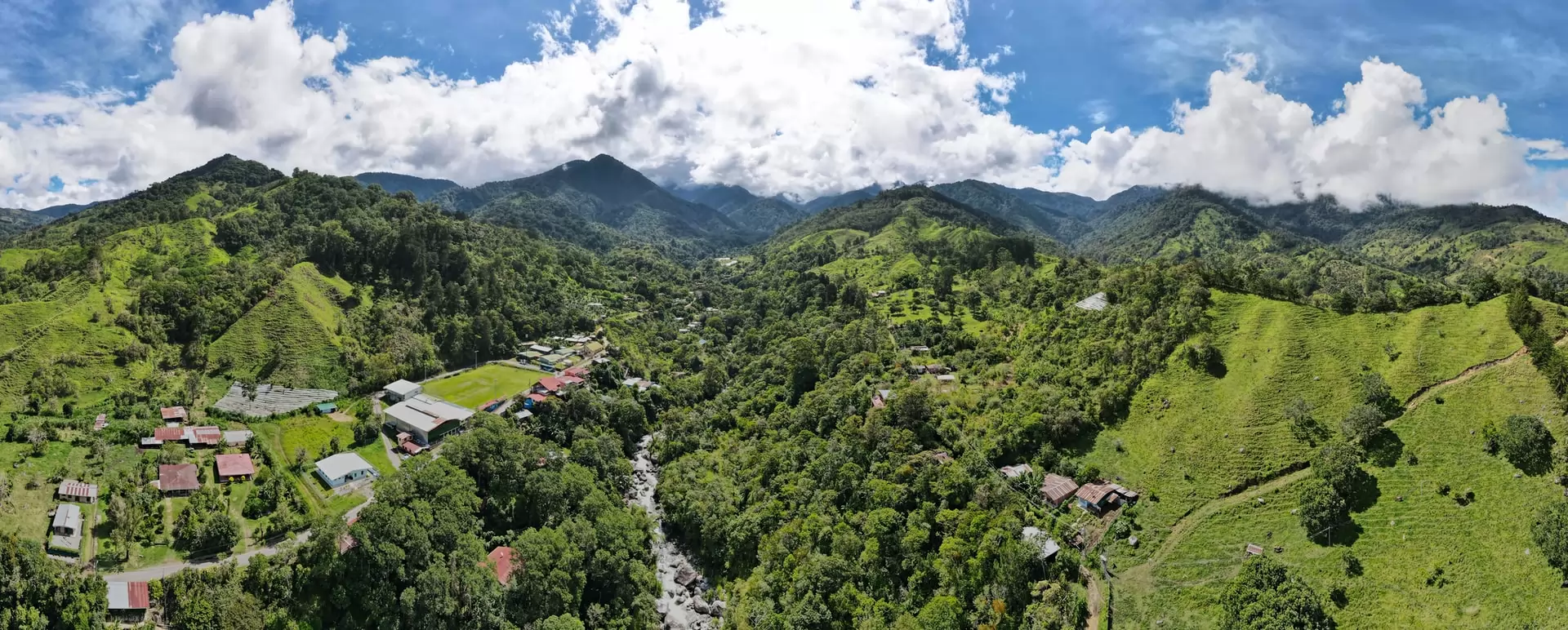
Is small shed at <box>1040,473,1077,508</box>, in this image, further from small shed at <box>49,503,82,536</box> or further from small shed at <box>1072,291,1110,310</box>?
small shed at <box>49,503,82,536</box>

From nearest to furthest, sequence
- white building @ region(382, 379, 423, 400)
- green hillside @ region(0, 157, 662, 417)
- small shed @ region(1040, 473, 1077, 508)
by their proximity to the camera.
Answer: small shed @ region(1040, 473, 1077, 508) → green hillside @ region(0, 157, 662, 417) → white building @ region(382, 379, 423, 400)

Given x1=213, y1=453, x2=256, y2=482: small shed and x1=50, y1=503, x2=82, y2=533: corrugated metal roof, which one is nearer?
x1=50, y1=503, x2=82, y2=533: corrugated metal roof

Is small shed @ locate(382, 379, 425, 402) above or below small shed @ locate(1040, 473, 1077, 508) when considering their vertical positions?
above

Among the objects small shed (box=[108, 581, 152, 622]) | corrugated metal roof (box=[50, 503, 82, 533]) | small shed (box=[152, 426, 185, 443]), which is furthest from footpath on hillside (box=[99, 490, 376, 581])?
small shed (box=[152, 426, 185, 443])

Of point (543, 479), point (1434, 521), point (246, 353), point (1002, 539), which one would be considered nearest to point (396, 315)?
point (246, 353)

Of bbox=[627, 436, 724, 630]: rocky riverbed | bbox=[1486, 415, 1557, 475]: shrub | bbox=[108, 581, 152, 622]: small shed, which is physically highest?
bbox=[1486, 415, 1557, 475]: shrub

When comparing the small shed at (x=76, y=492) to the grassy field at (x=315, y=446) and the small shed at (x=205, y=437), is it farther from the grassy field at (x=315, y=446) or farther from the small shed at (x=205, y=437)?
the grassy field at (x=315, y=446)

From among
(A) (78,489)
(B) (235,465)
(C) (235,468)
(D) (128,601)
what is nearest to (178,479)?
(C) (235,468)

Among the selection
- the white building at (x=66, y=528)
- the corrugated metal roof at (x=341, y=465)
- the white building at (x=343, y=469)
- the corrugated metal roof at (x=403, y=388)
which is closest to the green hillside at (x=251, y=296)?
the corrugated metal roof at (x=403, y=388)
